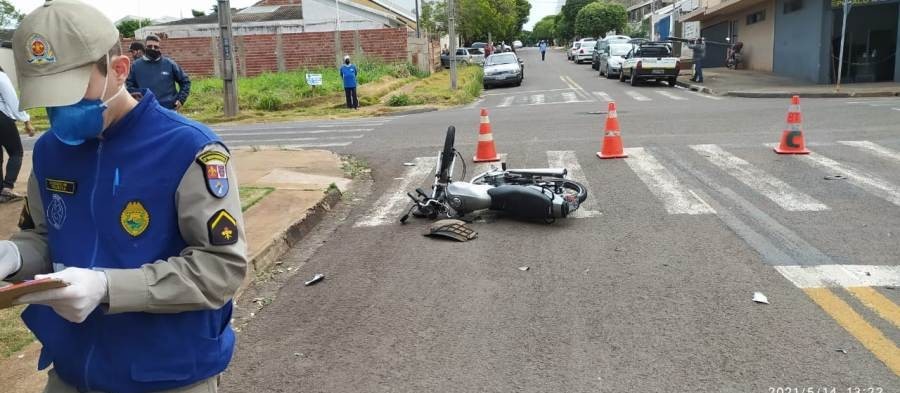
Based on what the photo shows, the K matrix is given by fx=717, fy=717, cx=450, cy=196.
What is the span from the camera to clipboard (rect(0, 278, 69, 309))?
5.26ft

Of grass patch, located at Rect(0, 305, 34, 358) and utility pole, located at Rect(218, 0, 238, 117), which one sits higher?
utility pole, located at Rect(218, 0, 238, 117)

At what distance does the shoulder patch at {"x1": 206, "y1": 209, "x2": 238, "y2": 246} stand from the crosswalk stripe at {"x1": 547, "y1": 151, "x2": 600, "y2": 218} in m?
5.80

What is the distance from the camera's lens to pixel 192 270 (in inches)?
74.4

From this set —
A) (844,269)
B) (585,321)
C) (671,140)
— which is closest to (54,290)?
(585,321)

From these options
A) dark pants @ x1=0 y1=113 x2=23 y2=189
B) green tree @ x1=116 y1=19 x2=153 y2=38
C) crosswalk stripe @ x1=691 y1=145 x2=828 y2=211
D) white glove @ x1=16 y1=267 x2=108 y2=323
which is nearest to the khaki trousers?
white glove @ x1=16 y1=267 x2=108 y2=323

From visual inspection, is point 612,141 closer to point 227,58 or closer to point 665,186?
point 665,186

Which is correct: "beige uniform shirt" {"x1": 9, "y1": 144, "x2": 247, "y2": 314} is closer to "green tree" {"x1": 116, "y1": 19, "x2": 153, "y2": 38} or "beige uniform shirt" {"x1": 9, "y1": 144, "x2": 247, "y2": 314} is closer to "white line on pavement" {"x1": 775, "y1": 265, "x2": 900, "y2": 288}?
"white line on pavement" {"x1": 775, "y1": 265, "x2": 900, "y2": 288}

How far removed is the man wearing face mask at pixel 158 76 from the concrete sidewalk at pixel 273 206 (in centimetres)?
140

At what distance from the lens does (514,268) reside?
5824 millimetres

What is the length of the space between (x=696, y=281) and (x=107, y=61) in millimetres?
4454

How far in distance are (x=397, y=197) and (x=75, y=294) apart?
7.33 metres

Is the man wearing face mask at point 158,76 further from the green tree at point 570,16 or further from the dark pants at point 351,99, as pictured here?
the green tree at point 570,16

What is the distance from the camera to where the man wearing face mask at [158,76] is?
8906mm

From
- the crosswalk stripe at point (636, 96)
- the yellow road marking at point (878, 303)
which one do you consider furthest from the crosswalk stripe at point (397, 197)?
the crosswalk stripe at point (636, 96)
